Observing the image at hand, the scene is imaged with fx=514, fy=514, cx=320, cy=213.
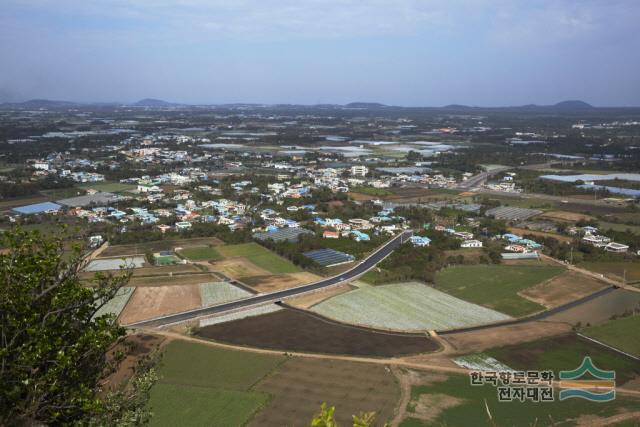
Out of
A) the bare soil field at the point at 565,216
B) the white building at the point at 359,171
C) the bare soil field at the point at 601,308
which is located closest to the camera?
the bare soil field at the point at 601,308

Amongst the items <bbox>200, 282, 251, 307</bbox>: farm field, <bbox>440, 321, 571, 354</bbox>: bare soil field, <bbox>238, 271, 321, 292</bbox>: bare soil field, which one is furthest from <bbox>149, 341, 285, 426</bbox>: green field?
<bbox>238, 271, 321, 292</bbox>: bare soil field

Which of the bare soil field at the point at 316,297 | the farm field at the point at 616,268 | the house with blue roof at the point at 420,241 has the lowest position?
the bare soil field at the point at 316,297

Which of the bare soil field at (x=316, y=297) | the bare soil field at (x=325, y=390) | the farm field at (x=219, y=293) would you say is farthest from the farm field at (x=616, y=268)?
the farm field at (x=219, y=293)

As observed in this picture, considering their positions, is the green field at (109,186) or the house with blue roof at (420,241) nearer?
the house with blue roof at (420,241)

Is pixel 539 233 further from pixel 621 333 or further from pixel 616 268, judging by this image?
pixel 621 333

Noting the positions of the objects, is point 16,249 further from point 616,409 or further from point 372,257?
point 372,257

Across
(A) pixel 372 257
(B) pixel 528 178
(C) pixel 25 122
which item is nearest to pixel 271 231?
(A) pixel 372 257

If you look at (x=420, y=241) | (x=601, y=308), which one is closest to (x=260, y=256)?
(x=420, y=241)

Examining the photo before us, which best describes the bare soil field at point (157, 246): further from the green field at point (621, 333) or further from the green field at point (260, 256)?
the green field at point (621, 333)
